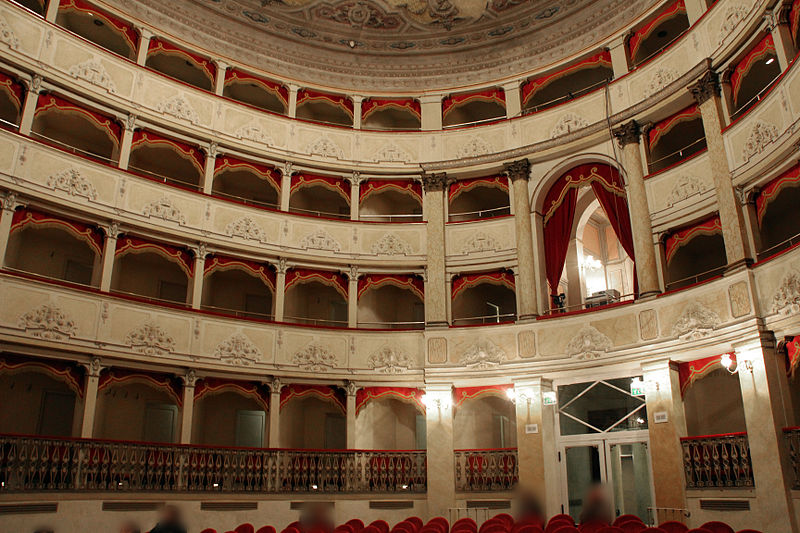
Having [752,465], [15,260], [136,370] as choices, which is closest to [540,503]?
[752,465]

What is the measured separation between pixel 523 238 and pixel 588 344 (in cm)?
363

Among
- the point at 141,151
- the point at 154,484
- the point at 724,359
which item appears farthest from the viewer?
the point at 141,151

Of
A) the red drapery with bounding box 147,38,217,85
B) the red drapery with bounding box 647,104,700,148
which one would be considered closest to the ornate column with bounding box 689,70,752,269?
the red drapery with bounding box 647,104,700,148

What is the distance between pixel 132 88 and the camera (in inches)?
694

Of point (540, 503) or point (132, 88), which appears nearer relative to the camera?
point (540, 503)

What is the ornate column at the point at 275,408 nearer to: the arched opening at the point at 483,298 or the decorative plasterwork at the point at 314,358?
the decorative plasterwork at the point at 314,358

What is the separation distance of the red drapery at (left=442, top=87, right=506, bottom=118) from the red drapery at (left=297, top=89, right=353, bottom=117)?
3.03 m

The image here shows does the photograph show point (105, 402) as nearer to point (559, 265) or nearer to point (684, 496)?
point (559, 265)

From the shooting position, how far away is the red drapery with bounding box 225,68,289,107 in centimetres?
1989

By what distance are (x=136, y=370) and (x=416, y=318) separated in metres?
8.72

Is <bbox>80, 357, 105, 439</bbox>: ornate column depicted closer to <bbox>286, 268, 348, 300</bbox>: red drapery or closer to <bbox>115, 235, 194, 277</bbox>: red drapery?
<bbox>115, 235, 194, 277</bbox>: red drapery

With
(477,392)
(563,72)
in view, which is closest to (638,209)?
(563,72)

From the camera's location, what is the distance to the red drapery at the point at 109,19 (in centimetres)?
1717

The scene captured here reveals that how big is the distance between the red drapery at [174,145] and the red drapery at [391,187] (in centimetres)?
477
